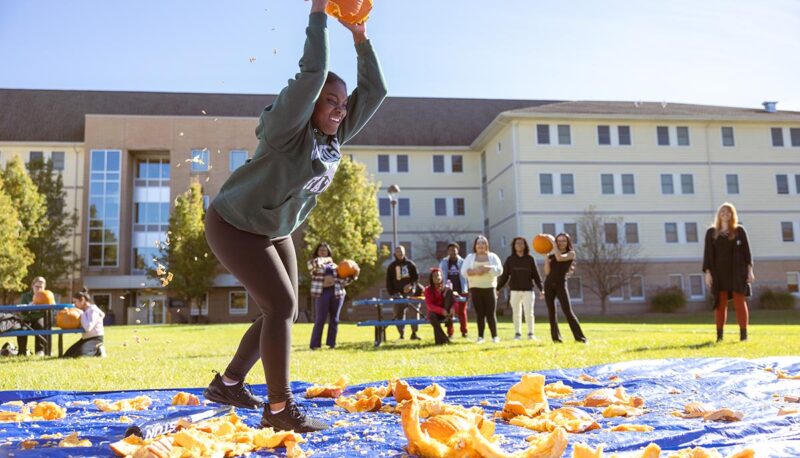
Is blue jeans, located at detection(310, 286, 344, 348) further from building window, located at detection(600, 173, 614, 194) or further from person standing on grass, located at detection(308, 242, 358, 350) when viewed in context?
building window, located at detection(600, 173, 614, 194)

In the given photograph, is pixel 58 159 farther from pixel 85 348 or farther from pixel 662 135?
pixel 662 135

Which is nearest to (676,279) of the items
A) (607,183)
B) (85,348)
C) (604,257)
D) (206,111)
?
(604,257)

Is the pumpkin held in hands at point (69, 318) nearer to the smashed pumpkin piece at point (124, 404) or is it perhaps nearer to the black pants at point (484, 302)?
the black pants at point (484, 302)

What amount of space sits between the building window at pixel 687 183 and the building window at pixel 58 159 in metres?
44.3

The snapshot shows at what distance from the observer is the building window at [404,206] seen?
50019 mm

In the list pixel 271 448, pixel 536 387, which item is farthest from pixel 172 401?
pixel 536 387

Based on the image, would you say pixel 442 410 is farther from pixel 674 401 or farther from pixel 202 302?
pixel 202 302

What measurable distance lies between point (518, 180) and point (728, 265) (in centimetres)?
3296

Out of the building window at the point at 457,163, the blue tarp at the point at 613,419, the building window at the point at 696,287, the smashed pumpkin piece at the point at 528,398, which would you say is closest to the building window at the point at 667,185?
the building window at the point at 696,287

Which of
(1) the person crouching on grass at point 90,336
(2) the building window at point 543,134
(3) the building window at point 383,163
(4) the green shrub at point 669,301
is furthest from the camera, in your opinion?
(3) the building window at point 383,163

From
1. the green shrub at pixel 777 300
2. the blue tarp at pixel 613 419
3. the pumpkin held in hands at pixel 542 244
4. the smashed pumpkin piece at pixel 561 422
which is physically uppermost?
the pumpkin held in hands at pixel 542 244

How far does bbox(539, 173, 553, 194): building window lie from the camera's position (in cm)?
4341

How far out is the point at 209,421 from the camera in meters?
3.81

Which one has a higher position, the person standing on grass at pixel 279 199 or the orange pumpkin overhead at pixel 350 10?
the orange pumpkin overhead at pixel 350 10
